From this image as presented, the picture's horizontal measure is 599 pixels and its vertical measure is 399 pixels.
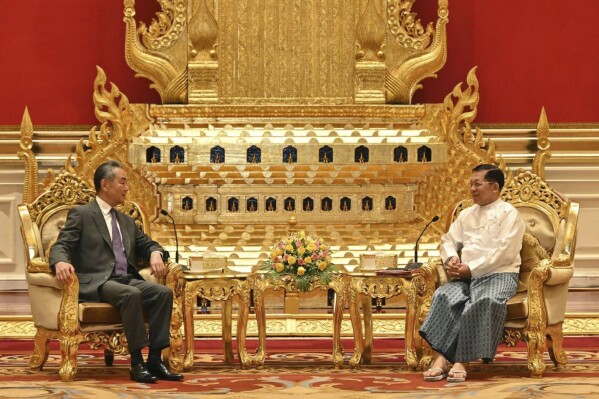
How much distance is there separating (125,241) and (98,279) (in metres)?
0.30

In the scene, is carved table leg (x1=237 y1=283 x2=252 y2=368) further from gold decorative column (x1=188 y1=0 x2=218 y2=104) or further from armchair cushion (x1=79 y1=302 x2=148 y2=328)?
gold decorative column (x1=188 y1=0 x2=218 y2=104)

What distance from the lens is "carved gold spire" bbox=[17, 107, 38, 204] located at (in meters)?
7.98

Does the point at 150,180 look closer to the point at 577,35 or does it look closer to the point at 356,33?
the point at 356,33

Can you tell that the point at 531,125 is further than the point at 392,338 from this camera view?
Yes

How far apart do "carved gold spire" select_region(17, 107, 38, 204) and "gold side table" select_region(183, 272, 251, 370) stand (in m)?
1.85

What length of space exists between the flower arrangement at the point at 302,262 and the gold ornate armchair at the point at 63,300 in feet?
1.85

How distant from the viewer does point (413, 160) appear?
8422 millimetres

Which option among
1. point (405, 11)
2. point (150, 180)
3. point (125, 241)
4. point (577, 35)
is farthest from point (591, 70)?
point (125, 241)

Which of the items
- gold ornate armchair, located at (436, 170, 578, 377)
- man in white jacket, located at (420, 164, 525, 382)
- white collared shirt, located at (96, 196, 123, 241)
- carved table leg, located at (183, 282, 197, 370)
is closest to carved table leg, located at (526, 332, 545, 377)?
gold ornate armchair, located at (436, 170, 578, 377)

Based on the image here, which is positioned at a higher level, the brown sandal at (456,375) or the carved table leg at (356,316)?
the carved table leg at (356,316)

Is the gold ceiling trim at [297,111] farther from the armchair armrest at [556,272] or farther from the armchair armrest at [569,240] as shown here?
the armchair armrest at [556,272]


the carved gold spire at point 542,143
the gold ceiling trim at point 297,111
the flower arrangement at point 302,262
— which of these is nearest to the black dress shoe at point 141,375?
the flower arrangement at point 302,262

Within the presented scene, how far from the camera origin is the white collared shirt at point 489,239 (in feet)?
21.3

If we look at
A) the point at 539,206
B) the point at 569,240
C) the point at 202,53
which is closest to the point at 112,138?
the point at 202,53
